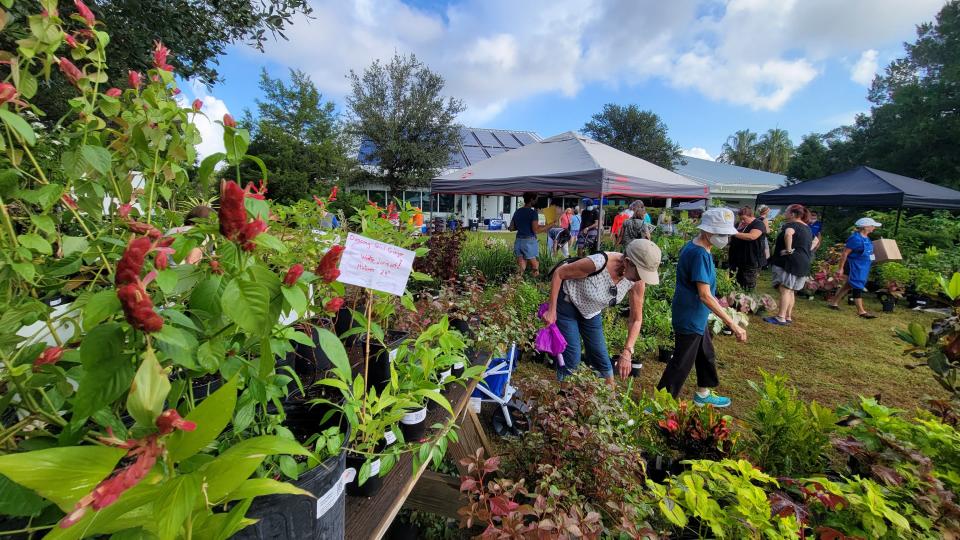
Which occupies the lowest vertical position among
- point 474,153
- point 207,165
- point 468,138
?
point 207,165

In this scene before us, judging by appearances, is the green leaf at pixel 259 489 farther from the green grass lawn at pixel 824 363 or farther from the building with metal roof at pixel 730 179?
the building with metal roof at pixel 730 179

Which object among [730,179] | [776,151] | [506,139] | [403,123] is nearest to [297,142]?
[403,123]

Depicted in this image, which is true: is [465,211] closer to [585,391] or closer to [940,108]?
[940,108]

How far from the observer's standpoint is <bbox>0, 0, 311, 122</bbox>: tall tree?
10.4 feet

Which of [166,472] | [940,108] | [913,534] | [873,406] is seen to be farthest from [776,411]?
[940,108]

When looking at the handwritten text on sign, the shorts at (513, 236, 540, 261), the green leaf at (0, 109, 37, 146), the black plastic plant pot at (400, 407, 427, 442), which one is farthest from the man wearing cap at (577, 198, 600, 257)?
the green leaf at (0, 109, 37, 146)

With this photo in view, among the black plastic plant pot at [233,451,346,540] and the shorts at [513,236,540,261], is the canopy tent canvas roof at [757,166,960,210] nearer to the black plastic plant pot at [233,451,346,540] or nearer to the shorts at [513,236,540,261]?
the shorts at [513,236,540,261]

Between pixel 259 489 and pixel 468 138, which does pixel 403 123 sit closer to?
pixel 468 138

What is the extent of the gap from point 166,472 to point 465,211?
1064 inches

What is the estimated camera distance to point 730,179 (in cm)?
3102

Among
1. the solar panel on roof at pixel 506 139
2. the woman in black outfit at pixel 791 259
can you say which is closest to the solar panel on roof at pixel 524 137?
the solar panel on roof at pixel 506 139

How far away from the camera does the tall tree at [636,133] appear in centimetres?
2828

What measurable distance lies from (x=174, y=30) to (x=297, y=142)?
16.5 m

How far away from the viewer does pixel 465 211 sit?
27188mm
